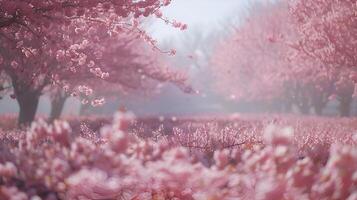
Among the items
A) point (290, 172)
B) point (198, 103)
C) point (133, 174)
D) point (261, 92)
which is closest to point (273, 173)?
point (290, 172)

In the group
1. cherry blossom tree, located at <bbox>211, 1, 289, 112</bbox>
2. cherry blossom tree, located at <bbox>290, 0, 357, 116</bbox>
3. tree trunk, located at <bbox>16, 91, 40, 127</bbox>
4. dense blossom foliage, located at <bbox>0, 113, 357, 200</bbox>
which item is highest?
cherry blossom tree, located at <bbox>211, 1, 289, 112</bbox>

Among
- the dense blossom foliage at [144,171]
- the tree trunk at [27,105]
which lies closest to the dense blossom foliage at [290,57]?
the dense blossom foliage at [144,171]

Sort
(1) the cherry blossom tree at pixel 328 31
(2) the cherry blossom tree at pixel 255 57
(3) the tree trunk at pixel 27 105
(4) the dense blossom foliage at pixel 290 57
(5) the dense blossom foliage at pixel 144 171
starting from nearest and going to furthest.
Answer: (5) the dense blossom foliage at pixel 144 171
(1) the cherry blossom tree at pixel 328 31
(4) the dense blossom foliage at pixel 290 57
(3) the tree trunk at pixel 27 105
(2) the cherry blossom tree at pixel 255 57

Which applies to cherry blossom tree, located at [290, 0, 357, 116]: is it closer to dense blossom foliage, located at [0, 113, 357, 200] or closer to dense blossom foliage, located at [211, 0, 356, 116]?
dense blossom foliage, located at [211, 0, 356, 116]

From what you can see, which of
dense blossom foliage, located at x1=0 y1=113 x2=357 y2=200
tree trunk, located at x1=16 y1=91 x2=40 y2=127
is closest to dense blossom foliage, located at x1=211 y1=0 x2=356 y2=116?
dense blossom foliage, located at x1=0 y1=113 x2=357 y2=200

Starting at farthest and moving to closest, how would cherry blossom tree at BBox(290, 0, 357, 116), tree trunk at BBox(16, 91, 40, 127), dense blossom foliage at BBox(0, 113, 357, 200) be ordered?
tree trunk at BBox(16, 91, 40, 127) < cherry blossom tree at BBox(290, 0, 357, 116) < dense blossom foliage at BBox(0, 113, 357, 200)

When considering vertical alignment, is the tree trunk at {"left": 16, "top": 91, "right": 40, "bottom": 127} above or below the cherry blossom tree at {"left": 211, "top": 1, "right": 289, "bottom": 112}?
below

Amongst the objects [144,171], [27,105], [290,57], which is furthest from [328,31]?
[27,105]

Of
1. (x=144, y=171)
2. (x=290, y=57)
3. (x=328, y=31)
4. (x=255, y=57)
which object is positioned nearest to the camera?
(x=144, y=171)

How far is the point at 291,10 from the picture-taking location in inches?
477

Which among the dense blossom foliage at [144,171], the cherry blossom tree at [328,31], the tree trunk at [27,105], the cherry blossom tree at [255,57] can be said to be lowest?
the dense blossom foliage at [144,171]

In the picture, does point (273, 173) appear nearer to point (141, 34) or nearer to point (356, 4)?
point (141, 34)

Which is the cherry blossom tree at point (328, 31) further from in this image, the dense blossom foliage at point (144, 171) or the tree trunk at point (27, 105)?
the tree trunk at point (27, 105)

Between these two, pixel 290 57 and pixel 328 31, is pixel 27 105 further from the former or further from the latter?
pixel 328 31
